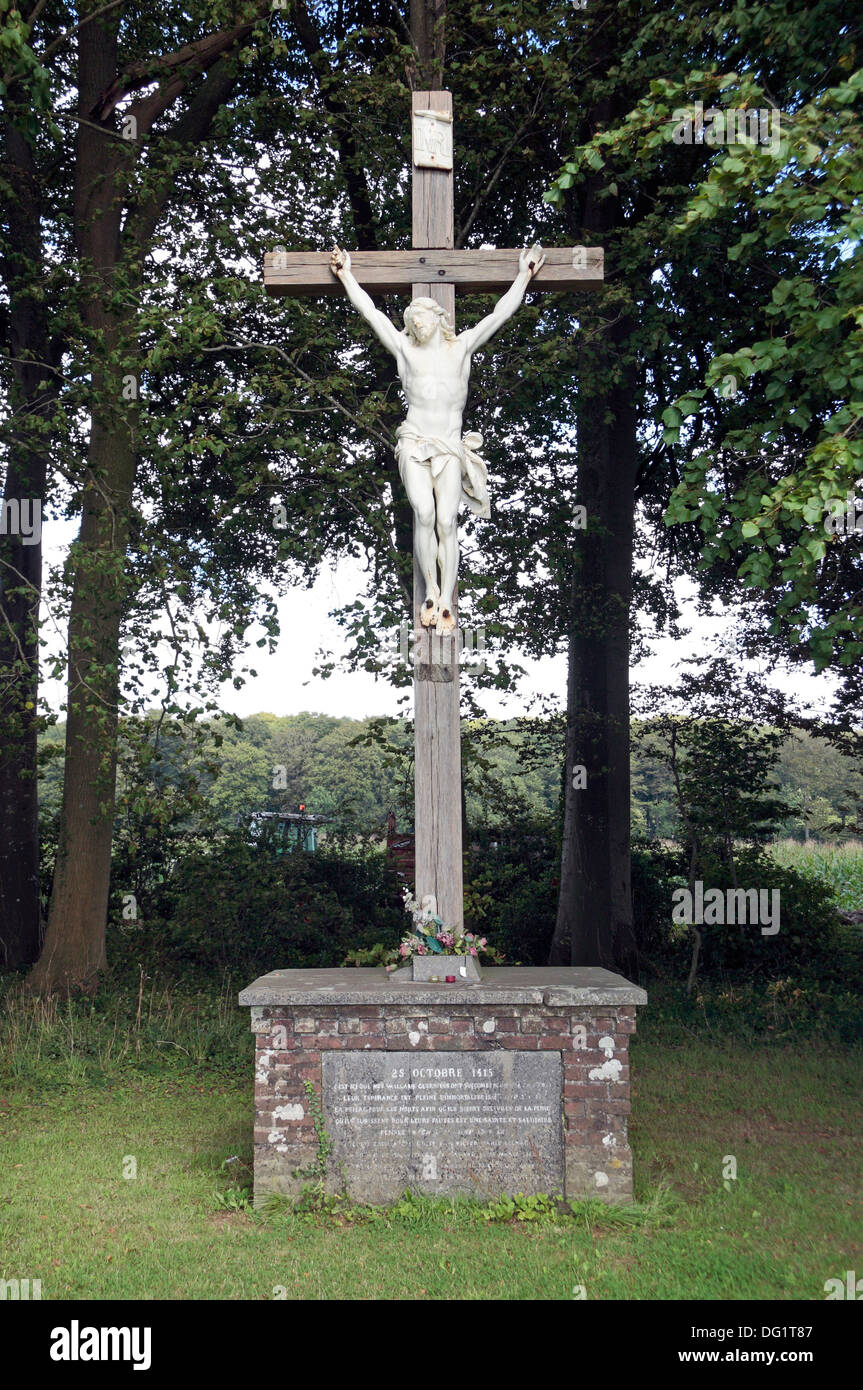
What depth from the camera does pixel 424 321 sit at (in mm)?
6129

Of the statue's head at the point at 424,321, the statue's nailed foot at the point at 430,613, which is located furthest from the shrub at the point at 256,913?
the statue's head at the point at 424,321

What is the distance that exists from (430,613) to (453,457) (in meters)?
0.86

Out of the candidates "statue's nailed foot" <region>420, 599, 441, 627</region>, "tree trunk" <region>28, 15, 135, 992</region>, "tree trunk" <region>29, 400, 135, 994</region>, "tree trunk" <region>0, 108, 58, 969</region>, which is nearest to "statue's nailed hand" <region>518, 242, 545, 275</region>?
"statue's nailed foot" <region>420, 599, 441, 627</region>

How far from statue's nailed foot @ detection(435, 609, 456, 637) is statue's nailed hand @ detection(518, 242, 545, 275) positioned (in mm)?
1965

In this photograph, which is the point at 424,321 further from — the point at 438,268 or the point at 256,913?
the point at 256,913

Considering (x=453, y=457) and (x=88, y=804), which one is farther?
(x=88, y=804)

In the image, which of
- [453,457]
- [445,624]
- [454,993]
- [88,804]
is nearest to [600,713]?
[88,804]

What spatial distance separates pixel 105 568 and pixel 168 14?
6.55 meters

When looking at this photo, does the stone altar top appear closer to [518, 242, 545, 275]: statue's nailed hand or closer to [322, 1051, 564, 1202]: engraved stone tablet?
[322, 1051, 564, 1202]: engraved stone tablet

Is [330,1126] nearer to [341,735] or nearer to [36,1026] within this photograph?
[36,1026]

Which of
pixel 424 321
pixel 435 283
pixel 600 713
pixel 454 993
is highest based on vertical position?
pixel 435 283

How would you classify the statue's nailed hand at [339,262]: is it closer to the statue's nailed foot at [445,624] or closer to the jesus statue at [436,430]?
the jesus statue at [436,430]

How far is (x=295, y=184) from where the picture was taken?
10.7 meters

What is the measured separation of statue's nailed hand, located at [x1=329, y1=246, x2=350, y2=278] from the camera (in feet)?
20.7
